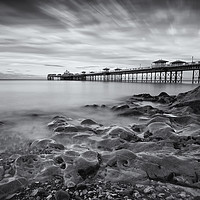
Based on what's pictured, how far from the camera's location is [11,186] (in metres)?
1.96

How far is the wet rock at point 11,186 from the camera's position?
186cm

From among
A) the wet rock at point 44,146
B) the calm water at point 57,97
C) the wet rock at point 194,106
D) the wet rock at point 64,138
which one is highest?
the wet rock at point 194,106

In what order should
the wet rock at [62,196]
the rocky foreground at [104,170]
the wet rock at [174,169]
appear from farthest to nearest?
the wet rock at [174,169]
the rocky foreground at [104,170]
the wet rock at [62,196]

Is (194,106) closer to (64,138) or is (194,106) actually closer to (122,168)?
(122,168)

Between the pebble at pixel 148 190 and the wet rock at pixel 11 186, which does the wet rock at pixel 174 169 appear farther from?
the wet rock at pixel 11 186

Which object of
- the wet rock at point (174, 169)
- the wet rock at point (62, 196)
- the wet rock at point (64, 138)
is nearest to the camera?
the wet rock at point (62, 196)

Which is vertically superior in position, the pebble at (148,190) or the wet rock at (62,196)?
the wet rock at (62,196)

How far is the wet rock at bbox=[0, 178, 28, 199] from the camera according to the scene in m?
A: 1.86

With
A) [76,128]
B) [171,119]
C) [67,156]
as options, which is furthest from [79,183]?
[171,119]

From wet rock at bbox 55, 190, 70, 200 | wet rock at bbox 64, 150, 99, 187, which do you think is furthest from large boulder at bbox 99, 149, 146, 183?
wet rock at bbox 55, 190, 70, 200

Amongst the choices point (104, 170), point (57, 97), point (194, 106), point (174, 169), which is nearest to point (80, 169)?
point (104, 170)

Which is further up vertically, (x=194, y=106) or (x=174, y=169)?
(x=194, y=106)

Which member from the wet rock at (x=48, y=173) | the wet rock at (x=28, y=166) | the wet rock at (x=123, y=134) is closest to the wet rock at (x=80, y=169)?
the wet rock at (x=48, y=173)

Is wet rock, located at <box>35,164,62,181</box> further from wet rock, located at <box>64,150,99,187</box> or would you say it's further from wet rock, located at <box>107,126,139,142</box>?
wet rock, located at <box>107,126,139,142</box>
